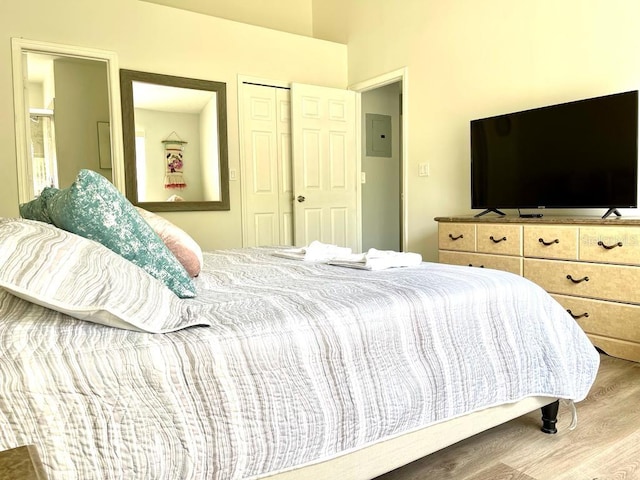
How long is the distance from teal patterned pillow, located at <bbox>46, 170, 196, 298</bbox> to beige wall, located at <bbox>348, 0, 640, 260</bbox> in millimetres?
2873

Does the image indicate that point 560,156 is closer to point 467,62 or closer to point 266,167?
point 467,62

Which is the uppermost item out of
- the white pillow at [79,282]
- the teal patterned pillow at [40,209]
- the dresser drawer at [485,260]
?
the teal patterned pillow at [40,209]

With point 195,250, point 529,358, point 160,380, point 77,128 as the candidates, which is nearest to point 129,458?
point 160,380

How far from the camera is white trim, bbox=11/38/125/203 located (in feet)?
11.9

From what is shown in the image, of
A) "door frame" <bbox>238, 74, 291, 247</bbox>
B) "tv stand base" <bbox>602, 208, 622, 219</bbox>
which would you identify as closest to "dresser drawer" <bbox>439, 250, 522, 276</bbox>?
"tv stand base" <bbox>602, 208, 622, 219</bbox>

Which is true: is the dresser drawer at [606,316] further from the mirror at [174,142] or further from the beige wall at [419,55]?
the mirror at [174,142]

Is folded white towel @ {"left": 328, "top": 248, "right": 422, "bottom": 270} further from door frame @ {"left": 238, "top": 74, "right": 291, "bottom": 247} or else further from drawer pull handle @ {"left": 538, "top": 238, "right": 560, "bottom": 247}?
door frame @ {"left": 238, "top": 74, "right": 291, "bottom": 247}

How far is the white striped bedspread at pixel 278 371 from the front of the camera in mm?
860

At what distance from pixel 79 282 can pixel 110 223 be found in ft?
0.94

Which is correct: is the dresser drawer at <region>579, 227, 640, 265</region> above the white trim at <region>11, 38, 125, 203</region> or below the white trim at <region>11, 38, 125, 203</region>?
below

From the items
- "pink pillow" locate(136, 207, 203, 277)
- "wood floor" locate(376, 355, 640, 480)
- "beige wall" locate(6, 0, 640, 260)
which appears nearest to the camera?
"wood floor" locate(376, 355, 640, 480)

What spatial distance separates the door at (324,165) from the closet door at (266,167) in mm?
138

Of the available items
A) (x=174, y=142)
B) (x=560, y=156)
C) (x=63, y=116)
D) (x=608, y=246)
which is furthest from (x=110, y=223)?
(x=63, y=116)

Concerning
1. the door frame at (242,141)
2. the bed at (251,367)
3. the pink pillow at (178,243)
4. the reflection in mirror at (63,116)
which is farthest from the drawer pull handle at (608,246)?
the reflection in mirror at (63,116)
